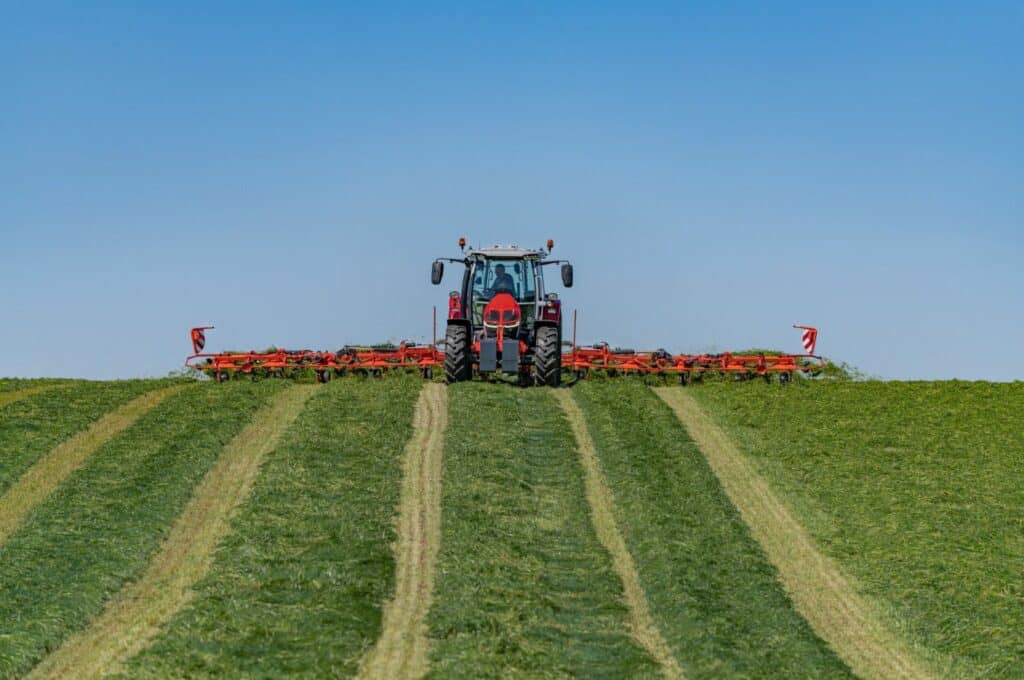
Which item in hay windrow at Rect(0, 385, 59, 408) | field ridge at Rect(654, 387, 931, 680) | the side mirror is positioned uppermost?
the side mirror

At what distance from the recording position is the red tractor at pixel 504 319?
26.7 m

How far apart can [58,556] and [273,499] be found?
3285 millimetres

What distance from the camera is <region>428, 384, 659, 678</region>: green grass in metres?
12.5

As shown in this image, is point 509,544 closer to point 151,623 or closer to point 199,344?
point 151,623

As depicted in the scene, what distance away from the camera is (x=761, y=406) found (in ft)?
86.3

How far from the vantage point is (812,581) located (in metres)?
16.2

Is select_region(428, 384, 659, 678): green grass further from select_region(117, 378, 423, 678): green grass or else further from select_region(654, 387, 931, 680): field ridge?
select_region(654, 387, 931, 680): field ridge

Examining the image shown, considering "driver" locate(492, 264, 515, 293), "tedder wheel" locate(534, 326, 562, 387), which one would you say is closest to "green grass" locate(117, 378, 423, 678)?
"tedder wheel" locate(534, 326, 562, 387)

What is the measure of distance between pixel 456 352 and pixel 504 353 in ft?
4.04

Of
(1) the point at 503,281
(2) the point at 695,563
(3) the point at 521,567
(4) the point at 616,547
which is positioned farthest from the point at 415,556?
(1) the point at 503,281

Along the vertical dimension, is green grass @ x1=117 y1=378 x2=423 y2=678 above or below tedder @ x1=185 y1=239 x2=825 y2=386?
below

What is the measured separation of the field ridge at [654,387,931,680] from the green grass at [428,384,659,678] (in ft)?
7.94

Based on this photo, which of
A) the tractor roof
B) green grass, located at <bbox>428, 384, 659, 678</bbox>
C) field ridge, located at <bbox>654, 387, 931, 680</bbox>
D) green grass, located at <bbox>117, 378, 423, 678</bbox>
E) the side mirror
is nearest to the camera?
green grass, located at <bbox>117, 378, 423, 678</bbox>

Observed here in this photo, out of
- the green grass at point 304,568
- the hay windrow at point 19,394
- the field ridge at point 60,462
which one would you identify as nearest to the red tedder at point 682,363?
the green grass at point 304,568
